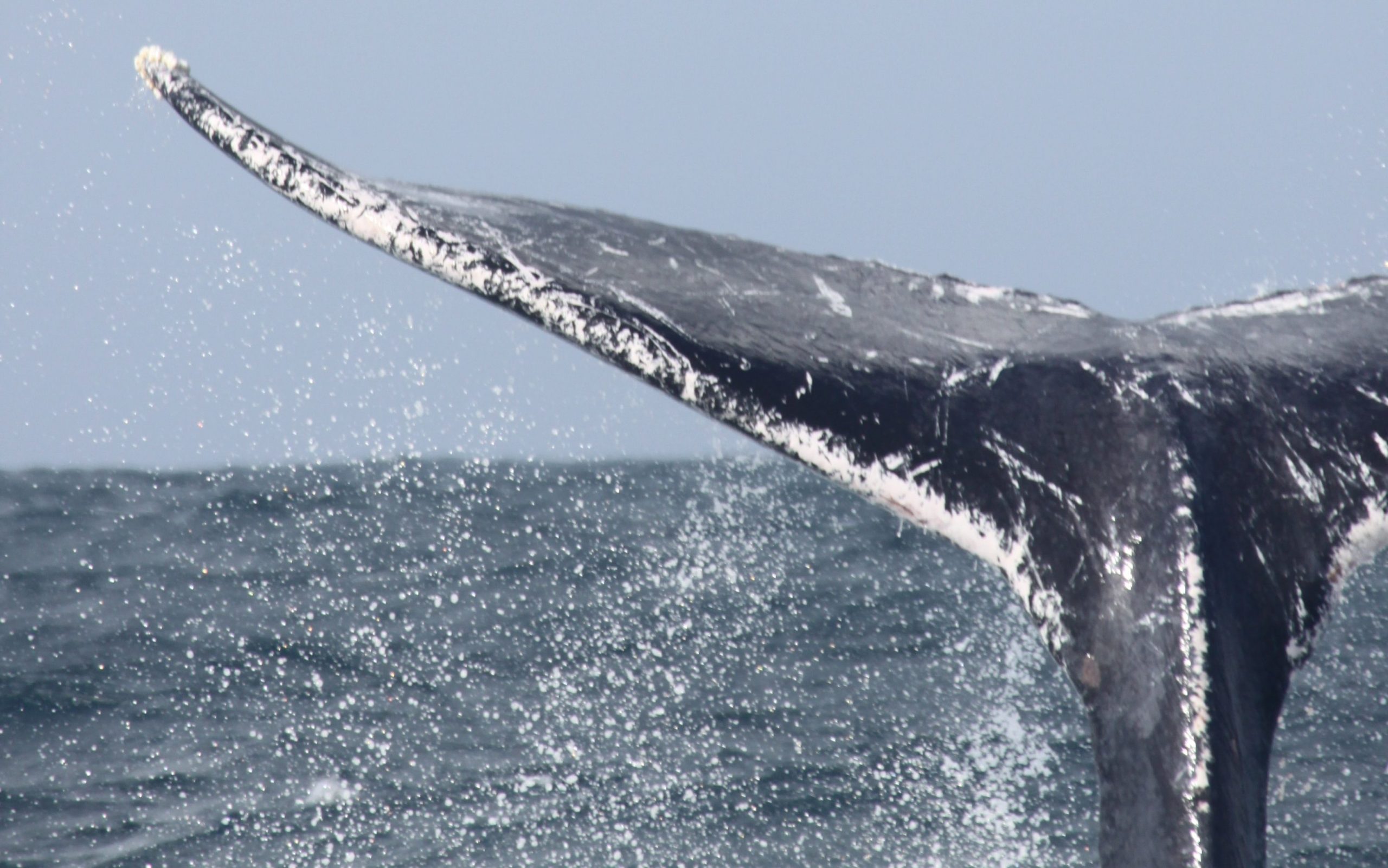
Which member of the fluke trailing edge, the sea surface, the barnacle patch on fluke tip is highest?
the barnacle patch on fluke tip

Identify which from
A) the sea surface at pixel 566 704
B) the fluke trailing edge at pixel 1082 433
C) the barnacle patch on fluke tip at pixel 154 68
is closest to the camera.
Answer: the fluke trailing edge at pixel 1082 433

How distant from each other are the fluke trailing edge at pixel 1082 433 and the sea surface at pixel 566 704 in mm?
3191

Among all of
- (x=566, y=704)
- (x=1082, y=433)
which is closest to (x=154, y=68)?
(x=1082, y=433)

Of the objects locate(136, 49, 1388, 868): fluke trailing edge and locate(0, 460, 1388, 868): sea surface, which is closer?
locate(136, 49, 1388, 868): fluke trailing edge

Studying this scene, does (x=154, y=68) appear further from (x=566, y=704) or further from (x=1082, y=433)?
(x=566, y=704)

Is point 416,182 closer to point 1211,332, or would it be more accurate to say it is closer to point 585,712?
point 1211,332

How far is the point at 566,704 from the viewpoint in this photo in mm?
8094

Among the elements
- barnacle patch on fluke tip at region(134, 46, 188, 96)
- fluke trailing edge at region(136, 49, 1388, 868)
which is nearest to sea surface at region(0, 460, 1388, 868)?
fluke trailing edge at region(136, 49, 1388, 868)

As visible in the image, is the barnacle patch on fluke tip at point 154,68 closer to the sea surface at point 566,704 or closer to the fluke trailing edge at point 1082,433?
the fluke trailing edge at point 1082,433

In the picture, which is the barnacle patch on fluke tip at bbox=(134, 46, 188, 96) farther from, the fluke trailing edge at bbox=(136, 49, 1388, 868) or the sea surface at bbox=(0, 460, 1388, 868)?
the sea surface at bbox=(0, 460, 1388, 868)

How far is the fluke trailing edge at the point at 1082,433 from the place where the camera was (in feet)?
8.21

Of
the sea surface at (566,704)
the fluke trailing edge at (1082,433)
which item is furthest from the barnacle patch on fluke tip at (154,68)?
the sea surface at (566,704)

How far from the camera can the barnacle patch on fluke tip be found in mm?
3748

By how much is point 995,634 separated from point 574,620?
11.5ft
